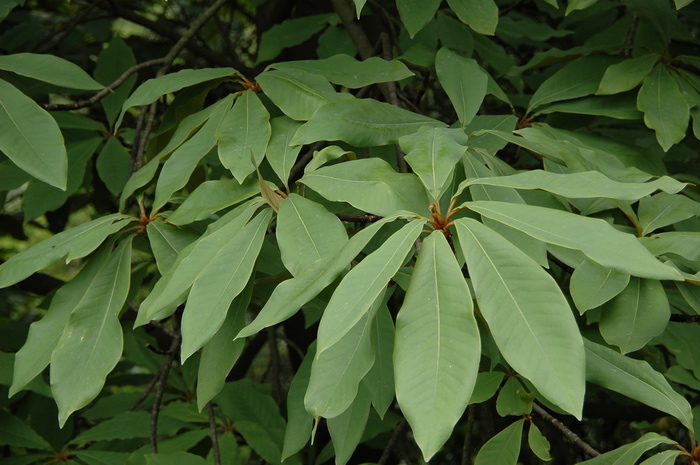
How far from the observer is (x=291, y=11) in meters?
2.29

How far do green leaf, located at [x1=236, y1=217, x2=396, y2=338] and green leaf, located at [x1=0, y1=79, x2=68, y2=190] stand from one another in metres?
0.41

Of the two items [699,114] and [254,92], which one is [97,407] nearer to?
[254,92]

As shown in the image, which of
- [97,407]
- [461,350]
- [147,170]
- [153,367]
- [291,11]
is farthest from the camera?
[291,11]

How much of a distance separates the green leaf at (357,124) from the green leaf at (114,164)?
2.66 ft

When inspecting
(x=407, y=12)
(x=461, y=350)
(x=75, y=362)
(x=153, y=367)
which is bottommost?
(x=153, y=367)

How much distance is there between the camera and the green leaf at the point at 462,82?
3.56 feet

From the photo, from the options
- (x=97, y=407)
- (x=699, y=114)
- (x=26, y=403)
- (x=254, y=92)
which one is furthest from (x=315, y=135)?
(x=26, y=403)

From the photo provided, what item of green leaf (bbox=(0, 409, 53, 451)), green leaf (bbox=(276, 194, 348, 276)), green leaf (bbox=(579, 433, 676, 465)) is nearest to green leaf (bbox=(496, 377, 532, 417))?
green leaf (bbox=(579, 433, 676, 465))

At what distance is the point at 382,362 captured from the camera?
2.96 ft

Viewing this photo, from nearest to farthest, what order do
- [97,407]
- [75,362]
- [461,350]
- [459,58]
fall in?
[461,350], [75,362], [459,58], [97,407]

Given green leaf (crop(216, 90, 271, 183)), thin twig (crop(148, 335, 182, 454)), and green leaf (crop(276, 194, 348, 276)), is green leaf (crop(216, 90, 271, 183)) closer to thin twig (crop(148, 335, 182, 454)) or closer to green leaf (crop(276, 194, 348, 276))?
green leaf (crop(276, 194, 348, 276))

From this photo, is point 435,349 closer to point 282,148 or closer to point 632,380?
point 632,380

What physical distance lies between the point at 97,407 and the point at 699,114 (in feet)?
4.65

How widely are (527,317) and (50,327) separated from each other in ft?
2.09
